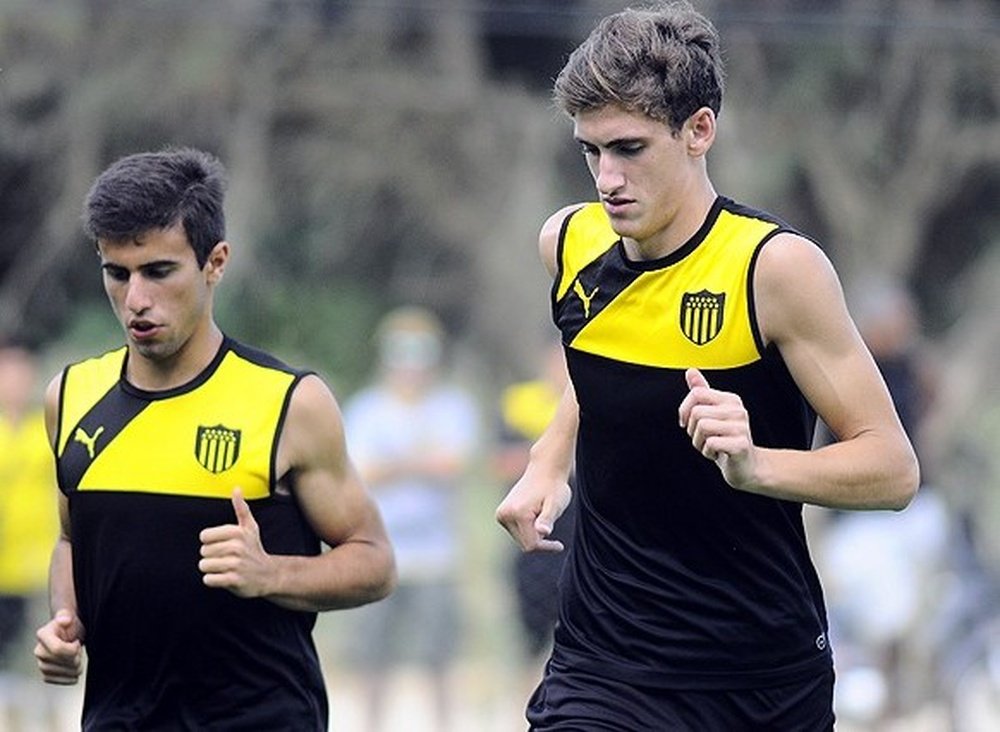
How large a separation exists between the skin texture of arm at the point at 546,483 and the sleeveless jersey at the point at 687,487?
14 centimetres

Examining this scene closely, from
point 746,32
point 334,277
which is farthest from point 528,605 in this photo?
point 334,277

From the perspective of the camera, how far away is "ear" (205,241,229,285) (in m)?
4.91

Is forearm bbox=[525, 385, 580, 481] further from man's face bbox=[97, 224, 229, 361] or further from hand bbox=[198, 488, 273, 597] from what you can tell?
man's face bbox=[97, 224, 229, 361]

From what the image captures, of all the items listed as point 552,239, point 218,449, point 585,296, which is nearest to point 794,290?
point 585,296

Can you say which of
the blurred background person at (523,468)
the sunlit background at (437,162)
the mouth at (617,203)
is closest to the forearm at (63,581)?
the mouth at (617,203)

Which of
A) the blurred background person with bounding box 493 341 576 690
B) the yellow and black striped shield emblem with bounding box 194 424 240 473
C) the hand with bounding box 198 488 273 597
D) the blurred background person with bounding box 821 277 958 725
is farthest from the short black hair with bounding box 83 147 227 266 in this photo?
the blurred background person with bounding box 821 277 958 725

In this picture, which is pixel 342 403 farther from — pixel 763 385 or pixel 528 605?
pixel 763 385

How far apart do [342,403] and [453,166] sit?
208cm

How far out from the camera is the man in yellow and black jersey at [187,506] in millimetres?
4703

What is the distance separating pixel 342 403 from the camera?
1471 centimetres

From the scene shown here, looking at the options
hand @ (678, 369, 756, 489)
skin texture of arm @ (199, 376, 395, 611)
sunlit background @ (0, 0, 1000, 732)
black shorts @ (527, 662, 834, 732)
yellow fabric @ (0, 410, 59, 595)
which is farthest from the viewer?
sunlit background @ (0, 0, 1000, 732)

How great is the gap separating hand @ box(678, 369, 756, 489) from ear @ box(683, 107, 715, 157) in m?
0.63

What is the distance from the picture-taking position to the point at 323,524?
4.84 metres

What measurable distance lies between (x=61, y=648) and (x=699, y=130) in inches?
70.0
